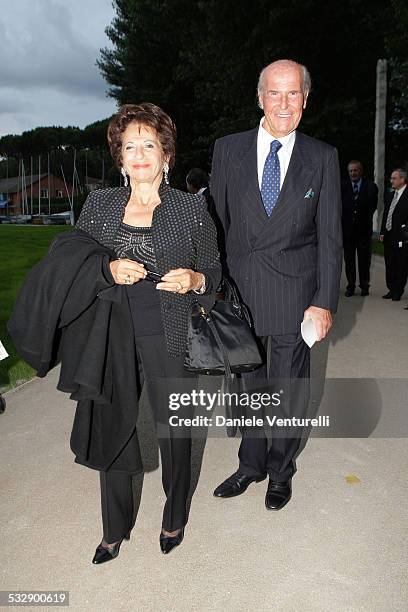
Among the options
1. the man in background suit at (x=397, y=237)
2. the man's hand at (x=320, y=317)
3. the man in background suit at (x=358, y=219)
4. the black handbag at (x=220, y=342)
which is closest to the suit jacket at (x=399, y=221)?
the man in background suit at (x=397, y=237)

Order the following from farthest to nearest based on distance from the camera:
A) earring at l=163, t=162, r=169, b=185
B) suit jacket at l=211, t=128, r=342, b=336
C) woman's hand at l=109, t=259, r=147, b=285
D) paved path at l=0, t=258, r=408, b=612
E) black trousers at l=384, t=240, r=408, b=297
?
black trousers at l=384, t=240, r=408, b=297, suit jacket at l=211, t=128, r=342, b=336, earring at l=163, t=162, r=169, b=185, paved path at l=0, t=258, r=408, b=612, woman's hand at l=109, t=259, r=147, b=285

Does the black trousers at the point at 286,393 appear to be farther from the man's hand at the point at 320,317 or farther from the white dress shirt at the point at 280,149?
the white dress shirt at the point at 280,149

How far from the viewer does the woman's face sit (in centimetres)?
297

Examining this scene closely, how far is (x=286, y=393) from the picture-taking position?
381 centimetres

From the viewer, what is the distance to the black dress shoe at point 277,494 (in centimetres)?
367

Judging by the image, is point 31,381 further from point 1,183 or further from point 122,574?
point 1,183

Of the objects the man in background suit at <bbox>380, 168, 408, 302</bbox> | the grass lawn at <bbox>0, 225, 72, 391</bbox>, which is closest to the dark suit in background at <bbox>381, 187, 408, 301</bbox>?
the man in background suit at <bbox>380, 168, 408, 302</bbox>

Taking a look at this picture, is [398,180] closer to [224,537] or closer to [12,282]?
[12,282]

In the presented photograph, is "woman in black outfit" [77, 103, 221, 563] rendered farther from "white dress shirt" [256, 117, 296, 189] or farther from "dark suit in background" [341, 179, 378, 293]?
"dark suit in background" [341, 179, 378, 293]

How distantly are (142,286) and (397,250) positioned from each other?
8.46 metres

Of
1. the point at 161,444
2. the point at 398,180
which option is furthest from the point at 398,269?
the point at 161,444

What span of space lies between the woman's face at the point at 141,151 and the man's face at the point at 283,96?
30.6 inches

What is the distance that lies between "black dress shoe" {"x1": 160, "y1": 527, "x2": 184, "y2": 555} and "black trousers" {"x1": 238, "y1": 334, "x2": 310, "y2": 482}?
2.54 feet

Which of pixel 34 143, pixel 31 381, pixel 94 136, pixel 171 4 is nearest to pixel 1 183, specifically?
pixel 34 143
